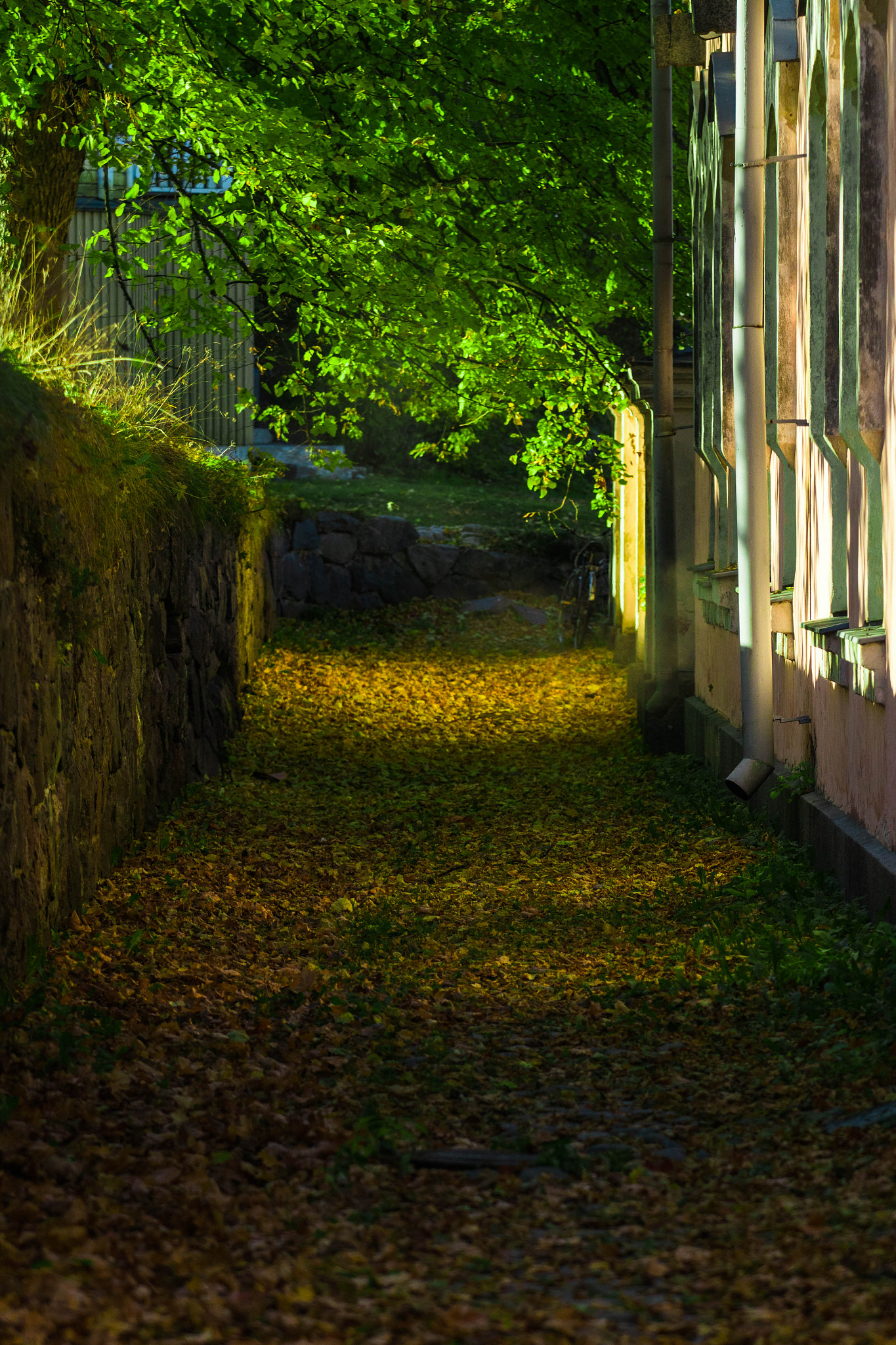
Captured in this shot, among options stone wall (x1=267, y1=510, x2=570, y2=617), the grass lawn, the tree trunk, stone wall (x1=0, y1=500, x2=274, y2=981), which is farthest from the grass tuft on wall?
the grass lawn

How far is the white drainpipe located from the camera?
7.37 m

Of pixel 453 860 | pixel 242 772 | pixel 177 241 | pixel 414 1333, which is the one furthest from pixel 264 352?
pixel 414 1333

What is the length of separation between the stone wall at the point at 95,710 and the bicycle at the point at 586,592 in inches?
335

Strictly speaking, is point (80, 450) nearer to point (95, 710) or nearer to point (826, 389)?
point (95, 710)

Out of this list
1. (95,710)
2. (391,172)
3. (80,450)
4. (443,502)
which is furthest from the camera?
(443,502)

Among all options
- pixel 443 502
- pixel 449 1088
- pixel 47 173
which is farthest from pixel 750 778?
pixel 443 502

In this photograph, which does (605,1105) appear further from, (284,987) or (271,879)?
(271,879)

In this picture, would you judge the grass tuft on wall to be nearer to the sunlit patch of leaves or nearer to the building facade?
the sunlit patch of leaves

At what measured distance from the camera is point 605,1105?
4.11 m

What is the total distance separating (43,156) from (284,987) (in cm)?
884

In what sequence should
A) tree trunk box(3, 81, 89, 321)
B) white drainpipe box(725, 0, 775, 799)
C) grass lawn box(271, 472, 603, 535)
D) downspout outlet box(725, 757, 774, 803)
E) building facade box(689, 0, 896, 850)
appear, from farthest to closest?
grass lawn box(271, 472, 603, 535) < tree trunk box(3, 81, 89, 321) < downspout outlet box(725, 757, 774, 803) < white drainpipe box(725, 0, 775, 799) < building facade box(689, 0, 896, 850)

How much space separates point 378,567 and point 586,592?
10.4 feet

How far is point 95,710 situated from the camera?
21.0 ft

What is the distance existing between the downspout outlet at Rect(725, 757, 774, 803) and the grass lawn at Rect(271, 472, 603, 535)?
505 inches
